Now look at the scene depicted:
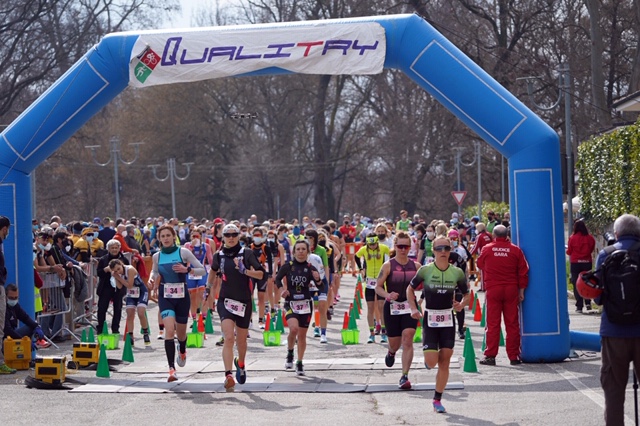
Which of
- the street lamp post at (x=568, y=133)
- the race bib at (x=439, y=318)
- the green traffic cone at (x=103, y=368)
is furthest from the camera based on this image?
the street lamp post at (x=568, y=133)

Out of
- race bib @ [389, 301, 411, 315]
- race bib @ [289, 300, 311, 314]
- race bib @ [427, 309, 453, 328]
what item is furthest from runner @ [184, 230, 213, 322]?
race bib @ [427, 309, 453, 328]

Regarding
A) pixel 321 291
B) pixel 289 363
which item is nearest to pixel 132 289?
pixel 321 291

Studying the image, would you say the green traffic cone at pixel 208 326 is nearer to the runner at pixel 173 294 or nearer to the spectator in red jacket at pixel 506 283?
the runner at pixel 173 294

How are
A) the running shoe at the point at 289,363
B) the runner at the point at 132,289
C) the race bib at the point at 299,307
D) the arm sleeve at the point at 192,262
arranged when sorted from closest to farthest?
the arm sleeve at the point at 192,262
the race bib at the point at 299,307
the running shoe at the point at 289,363
the runner at the point at 132,289

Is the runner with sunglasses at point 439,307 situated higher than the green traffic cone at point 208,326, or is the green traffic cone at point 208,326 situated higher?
the runner with sunglasses at point 439,307

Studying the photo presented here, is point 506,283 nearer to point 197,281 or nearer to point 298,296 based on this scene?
point 298,296

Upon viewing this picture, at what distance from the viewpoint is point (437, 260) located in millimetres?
11531

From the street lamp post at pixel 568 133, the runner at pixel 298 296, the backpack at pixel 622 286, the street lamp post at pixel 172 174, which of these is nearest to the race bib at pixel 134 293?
the runner at pixel 298 296

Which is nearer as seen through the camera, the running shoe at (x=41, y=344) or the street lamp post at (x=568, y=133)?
the running shoe at (x=41, y=344)

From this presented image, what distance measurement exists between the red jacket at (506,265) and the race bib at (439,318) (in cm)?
302

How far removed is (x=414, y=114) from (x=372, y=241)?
3846 cm

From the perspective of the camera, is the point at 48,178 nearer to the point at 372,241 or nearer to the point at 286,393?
the point at 372,241

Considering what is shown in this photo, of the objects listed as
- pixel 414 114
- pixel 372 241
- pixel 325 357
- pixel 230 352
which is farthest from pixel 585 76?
pixel 230 352

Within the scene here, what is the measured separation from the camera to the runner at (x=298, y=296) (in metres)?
14.0
